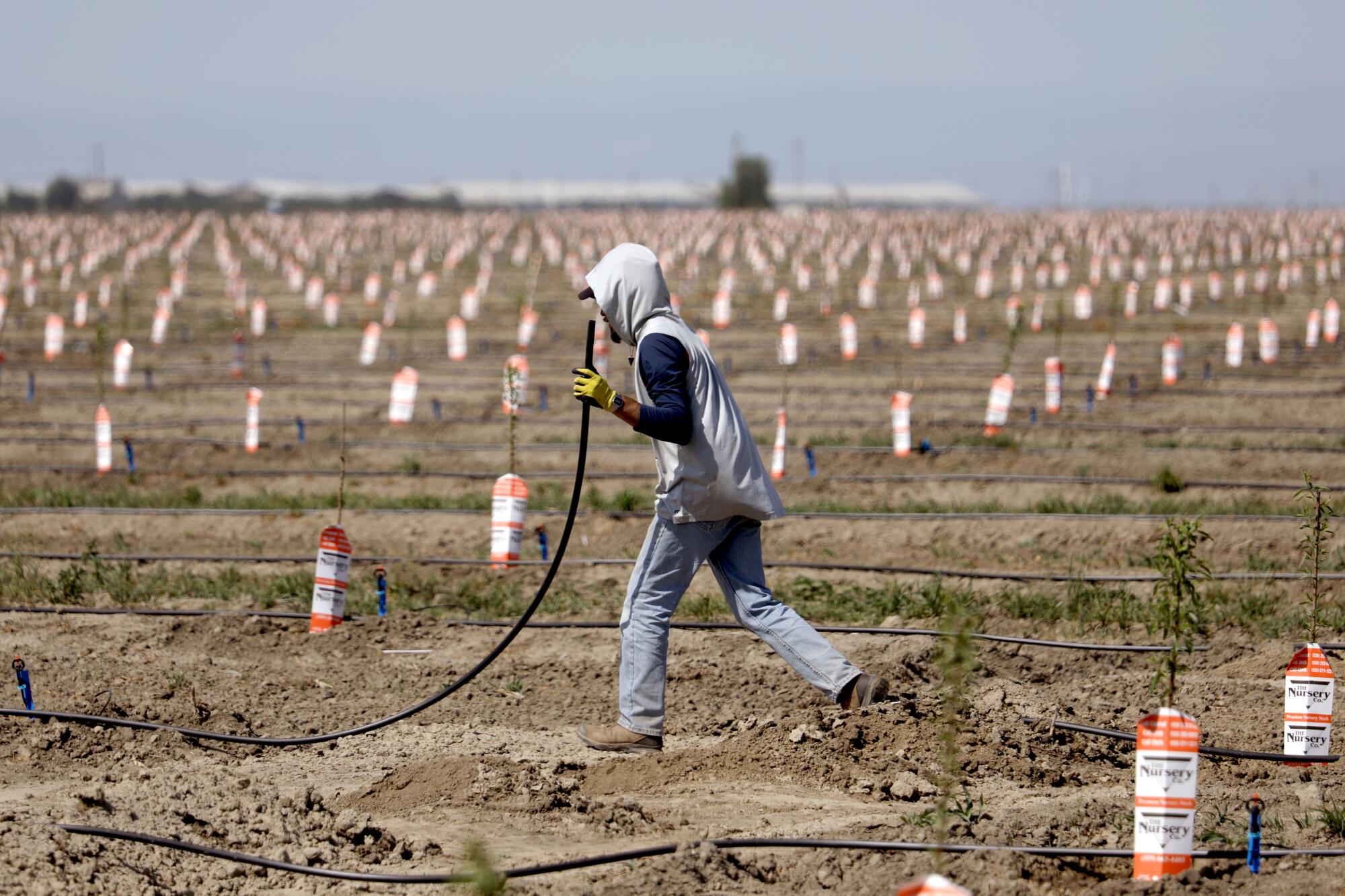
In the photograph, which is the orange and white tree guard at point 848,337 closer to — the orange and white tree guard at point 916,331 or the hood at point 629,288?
the orange and white tree guard at point 916,331

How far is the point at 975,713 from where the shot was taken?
593cm

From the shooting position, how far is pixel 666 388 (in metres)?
5.43

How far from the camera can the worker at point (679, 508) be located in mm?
5473

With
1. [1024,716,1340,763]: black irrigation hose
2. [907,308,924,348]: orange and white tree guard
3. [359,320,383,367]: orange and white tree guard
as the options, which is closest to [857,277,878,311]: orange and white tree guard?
[907,308,924,348]: orange and white tree guard

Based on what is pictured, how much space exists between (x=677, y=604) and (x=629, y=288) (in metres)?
1.18

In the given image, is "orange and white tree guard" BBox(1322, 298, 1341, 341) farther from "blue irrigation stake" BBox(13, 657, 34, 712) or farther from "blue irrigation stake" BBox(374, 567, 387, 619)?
"blue irrigation stake" BBox(13, 657, 34, 712)

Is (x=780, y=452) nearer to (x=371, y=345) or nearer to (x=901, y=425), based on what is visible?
(x=901, y=425)

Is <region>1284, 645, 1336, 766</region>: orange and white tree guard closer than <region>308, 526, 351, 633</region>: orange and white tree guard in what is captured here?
Yes

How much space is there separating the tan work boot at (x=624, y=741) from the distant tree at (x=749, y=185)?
77.5m

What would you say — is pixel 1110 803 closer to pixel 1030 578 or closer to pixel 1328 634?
pixel 1328 634

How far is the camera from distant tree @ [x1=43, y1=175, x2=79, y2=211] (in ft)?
285

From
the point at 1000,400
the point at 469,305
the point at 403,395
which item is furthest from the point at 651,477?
Answer: the point at 469,305

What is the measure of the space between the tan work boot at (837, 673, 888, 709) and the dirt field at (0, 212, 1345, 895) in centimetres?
9

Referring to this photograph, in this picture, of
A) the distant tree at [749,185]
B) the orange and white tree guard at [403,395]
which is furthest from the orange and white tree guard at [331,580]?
the distant tree at [749,185]
